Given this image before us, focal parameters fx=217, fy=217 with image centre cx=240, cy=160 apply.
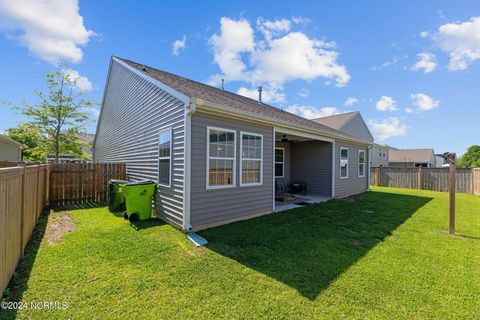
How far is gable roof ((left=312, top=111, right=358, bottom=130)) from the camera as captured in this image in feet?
71.5

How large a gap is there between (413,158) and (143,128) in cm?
4585

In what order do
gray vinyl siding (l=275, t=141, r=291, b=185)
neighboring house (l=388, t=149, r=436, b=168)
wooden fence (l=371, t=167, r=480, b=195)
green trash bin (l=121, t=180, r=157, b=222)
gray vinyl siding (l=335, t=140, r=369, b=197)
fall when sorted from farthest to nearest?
1. neighboring house (l=388, t=149, r=436, b=168)
2. wooden fence (l=371, t=167, r=480, b=195)
3. gray vinyl siding (l=275, t=141, r=291, b=185)
4. gray vinyl siding (l=335, t=140, r=369, b=197)
5. green trash bin (l=121, t=180, r=157, b=222)

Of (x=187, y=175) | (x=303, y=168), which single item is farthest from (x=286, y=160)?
(x=187, y=175)

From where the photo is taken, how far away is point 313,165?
412 inches

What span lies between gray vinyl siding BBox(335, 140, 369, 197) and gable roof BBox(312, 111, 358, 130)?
396 inches

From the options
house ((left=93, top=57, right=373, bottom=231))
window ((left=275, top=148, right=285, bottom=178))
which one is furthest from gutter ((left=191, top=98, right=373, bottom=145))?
window ((left=275, top=148, right=285, bottom=178))

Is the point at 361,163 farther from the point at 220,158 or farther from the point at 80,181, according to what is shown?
the point at 80,181

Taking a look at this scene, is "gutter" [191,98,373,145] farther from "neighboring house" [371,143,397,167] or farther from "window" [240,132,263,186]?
"neighboring house" [371,143,397,167]

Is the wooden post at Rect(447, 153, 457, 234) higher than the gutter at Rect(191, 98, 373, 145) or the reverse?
the reverse

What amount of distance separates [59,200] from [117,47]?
25.0ft

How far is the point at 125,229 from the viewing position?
16.5ft

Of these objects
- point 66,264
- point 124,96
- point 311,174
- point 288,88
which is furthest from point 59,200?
point 288,88

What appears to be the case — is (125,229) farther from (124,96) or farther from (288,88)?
(288,88)

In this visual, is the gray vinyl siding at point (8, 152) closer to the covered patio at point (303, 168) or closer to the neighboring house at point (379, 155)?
the covered patio at point (303, 168)
